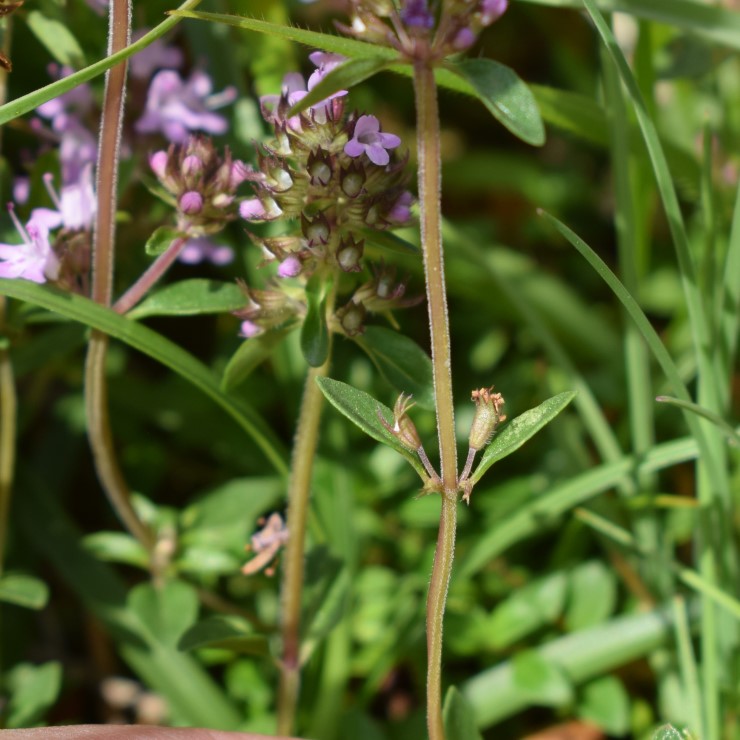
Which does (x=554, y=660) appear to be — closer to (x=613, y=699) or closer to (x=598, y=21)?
(x=613, y=699)

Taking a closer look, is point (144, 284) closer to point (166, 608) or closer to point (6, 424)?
point (6, 424)

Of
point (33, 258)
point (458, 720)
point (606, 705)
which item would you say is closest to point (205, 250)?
point (33, 258)

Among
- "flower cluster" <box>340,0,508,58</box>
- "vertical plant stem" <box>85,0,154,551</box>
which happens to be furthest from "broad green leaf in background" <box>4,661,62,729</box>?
"flower cluster" <box>340,0,508,58</box>

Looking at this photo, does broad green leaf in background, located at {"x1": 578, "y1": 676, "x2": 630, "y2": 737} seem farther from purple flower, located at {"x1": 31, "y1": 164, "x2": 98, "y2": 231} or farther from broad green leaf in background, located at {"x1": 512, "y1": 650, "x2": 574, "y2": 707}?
purple flower, located at {"x1": 31, "y1": 164, "x2": 98, "y2": 231}

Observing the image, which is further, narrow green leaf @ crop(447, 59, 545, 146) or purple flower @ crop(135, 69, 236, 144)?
purple flower @ crop(135, 69, 236, 144)

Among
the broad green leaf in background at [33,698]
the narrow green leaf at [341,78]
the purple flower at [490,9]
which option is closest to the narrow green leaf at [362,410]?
the narrow green leaf at [341,78]

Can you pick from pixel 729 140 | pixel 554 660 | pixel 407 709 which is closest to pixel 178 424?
pixel 407 709
